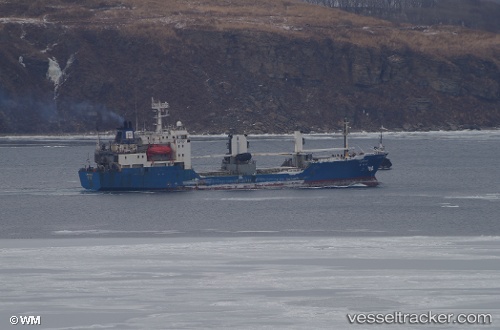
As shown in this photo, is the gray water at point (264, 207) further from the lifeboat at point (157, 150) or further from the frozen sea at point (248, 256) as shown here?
the lifeboat at point (157, 150)

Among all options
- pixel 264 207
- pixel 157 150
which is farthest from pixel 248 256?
pixel 157 150

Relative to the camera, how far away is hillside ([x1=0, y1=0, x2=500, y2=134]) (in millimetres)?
142625

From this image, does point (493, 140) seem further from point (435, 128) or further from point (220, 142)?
point (220, 142)

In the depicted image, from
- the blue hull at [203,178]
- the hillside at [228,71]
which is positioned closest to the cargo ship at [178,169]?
the blue hull at [203,178]

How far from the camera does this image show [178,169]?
66375mm

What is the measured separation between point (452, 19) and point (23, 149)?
88041mm

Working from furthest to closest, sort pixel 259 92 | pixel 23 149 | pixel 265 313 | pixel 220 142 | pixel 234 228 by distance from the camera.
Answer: pixel 259 92
pixel 220 142
pixel 23 149
pixel 234 228
pixel 265 313

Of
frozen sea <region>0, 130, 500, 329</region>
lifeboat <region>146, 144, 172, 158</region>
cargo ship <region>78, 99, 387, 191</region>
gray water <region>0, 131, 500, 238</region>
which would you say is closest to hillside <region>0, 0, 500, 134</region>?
gray water <region>0, 131, 500, 238</region>

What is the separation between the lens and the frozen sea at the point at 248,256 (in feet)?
95.0

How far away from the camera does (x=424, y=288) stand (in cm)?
3102

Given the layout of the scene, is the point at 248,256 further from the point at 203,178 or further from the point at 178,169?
the point at 203,178

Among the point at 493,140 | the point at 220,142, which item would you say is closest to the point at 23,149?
the point at 220,142

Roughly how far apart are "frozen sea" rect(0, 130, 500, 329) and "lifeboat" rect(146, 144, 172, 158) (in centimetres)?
268

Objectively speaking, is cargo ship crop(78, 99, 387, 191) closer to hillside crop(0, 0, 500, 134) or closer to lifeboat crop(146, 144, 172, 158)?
lifeboat crop(146, 144, 172, 158)
